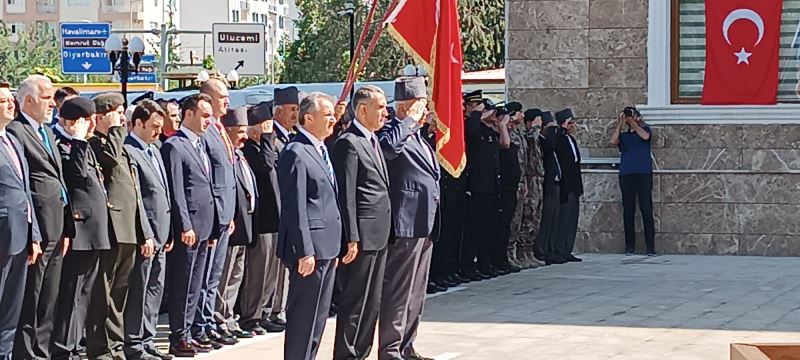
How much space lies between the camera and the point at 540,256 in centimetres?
1727

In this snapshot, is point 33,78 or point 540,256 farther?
point 540,256

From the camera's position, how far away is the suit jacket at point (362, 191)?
374 inches

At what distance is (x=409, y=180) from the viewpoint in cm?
1042

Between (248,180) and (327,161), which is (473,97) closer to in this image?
(248,180)

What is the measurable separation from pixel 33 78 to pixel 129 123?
215 cm

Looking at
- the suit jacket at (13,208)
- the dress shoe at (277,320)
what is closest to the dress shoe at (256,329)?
the dress shoe at (277,320)

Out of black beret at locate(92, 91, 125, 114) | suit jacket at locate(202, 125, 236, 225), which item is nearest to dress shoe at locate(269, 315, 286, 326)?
suit jacket at locate(202, 125, 236, 225)

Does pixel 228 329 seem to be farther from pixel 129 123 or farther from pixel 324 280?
pixel 324 280

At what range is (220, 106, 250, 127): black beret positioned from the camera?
37.6ft

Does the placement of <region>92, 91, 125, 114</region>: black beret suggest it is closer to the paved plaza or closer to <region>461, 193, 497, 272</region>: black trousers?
the paved plaza

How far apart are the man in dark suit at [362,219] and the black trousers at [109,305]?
56.0 inches

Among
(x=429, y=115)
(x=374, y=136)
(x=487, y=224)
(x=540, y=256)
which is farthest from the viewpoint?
(x=540, y=256)

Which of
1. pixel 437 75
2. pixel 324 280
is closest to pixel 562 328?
pixel 437 75

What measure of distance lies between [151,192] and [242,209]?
1.26 m
